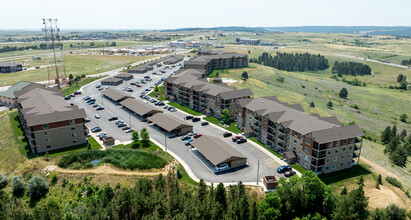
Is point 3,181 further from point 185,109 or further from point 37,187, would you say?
point 185,109

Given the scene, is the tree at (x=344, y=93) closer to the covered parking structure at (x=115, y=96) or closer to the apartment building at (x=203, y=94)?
the apartment building at (x=203, y=94)

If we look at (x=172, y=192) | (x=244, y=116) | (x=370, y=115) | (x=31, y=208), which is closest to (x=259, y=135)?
(x=244, y=116)

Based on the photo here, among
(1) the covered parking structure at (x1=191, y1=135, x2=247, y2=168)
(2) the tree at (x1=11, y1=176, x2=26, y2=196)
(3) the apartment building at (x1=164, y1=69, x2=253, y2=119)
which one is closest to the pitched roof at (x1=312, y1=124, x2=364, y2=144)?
(1) the covered parking structure at (x1=191, y1=135, x2=247, y2=168)

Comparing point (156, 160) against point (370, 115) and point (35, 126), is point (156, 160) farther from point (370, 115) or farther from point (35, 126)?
point (370, 115)

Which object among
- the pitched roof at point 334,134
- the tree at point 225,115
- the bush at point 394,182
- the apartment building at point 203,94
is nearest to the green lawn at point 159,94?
the apartment building at point 203,94

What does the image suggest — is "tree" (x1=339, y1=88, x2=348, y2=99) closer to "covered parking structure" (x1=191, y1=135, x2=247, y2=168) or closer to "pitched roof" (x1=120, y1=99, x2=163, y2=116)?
"pitched roof" (x1=120, y1=99, x2=163, y2=116)

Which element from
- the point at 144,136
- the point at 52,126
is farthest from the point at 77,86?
the point at 144,136
